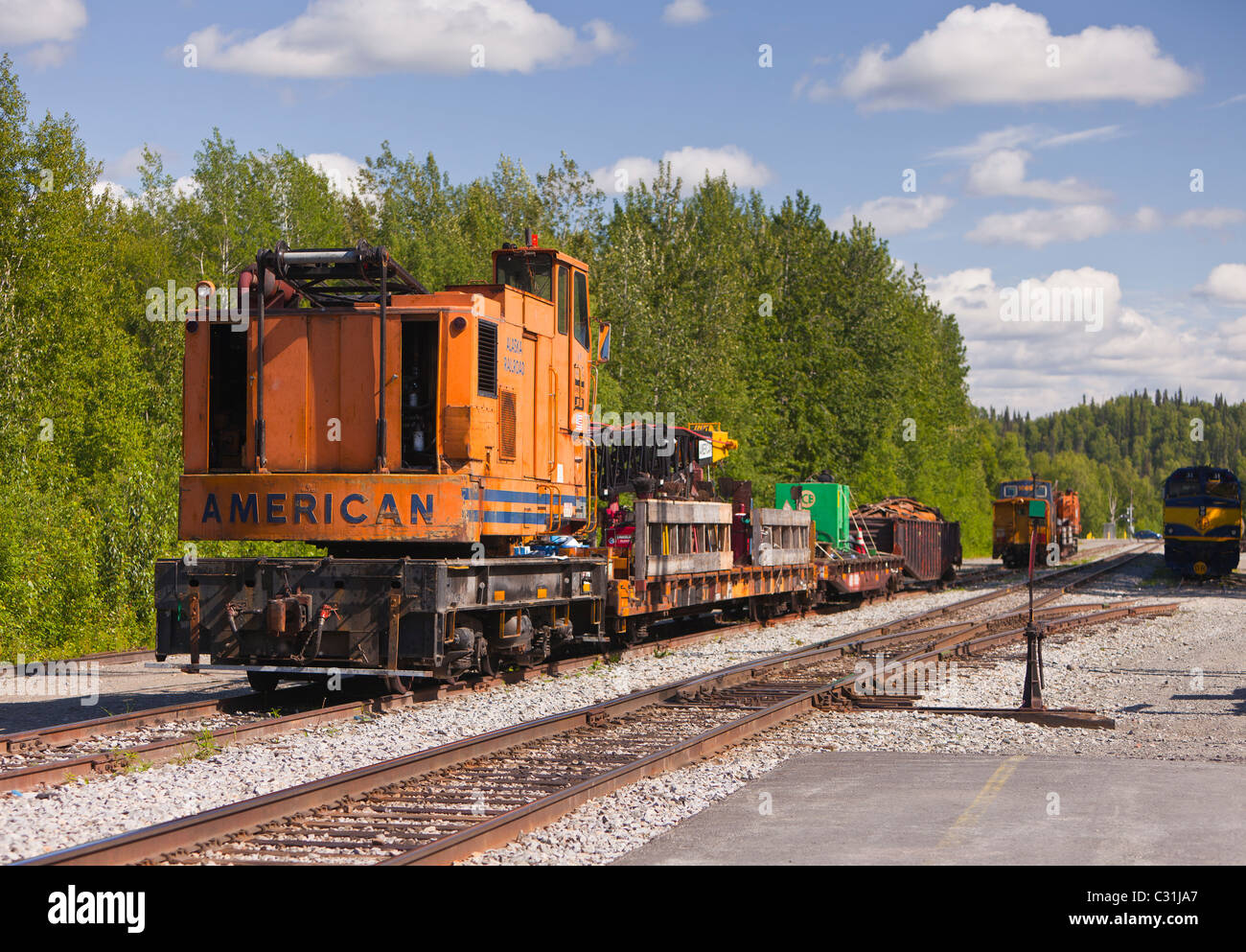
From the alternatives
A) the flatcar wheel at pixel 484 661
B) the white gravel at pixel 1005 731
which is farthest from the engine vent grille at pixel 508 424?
the white gravel at pixel 1005 731

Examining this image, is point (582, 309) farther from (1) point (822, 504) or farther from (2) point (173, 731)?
(1) point (822, 504)

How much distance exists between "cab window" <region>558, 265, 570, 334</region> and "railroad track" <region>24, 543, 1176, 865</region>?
4319 millimetres

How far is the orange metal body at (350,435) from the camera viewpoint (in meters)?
11.5

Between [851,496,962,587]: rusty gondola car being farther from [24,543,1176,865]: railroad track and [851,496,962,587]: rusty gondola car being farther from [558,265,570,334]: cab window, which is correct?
[558,265,570,334]: cab window

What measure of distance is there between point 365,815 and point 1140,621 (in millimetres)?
20677

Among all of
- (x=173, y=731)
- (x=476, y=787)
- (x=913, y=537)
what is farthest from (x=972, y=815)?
(x=913, y=537)

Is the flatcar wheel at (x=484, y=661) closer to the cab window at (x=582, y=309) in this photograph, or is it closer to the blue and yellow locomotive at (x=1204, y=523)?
the cab window at (x=582, y=309)

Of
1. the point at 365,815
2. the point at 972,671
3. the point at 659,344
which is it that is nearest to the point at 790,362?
the point at 659,344

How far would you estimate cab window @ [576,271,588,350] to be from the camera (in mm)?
14281

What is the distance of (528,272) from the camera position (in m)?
13.8

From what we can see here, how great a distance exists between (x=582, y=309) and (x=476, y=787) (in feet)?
23.3

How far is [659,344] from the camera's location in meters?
38.6

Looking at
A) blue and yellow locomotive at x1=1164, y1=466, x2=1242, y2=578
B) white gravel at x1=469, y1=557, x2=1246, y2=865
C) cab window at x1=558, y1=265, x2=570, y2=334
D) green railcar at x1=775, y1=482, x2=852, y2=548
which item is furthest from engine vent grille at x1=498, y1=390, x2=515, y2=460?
blue and yellow locomotive at x1=1164, y1=466, x2=1242, y2=578

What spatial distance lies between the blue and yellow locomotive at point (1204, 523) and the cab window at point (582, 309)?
29.8 meters
